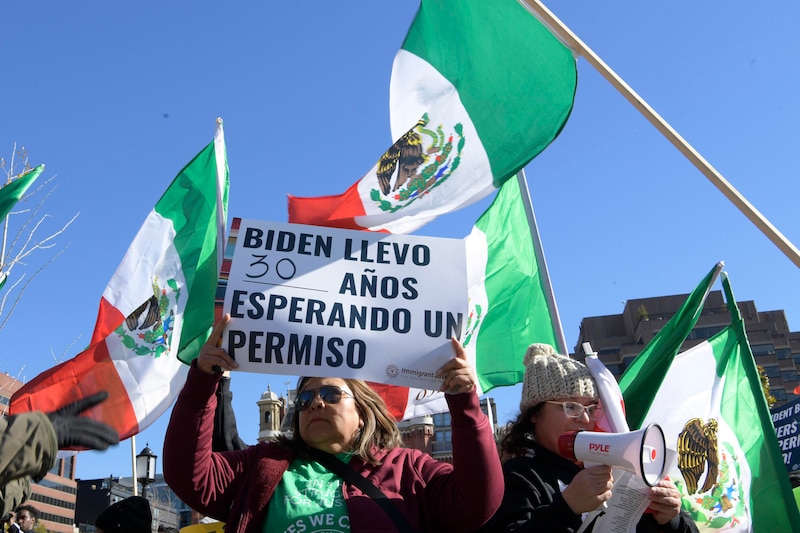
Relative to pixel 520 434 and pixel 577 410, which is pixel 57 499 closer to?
pixel 520 434

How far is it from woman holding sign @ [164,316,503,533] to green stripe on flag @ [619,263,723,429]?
237cm

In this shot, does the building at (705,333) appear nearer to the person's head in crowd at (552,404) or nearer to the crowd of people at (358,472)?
the person's head in crowd at (552,404)

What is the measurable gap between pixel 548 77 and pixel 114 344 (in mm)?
4193

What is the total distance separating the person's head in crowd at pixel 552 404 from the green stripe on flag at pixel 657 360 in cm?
166

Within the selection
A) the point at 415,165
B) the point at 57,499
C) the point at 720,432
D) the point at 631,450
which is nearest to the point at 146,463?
the point at 415,165

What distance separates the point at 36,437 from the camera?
2334 mm

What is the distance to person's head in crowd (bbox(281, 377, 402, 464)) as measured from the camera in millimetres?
3141

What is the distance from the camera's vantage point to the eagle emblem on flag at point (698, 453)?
15.6 feet

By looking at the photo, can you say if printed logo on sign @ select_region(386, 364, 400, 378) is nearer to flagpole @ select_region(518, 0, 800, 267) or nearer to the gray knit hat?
the gray knit hat

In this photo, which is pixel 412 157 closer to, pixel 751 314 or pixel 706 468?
pixel 706 468

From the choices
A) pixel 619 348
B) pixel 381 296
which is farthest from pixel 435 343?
pixel 619 348

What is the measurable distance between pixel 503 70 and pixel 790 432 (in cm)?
610

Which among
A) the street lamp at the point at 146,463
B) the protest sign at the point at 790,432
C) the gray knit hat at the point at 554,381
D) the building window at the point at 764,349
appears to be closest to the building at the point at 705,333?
the building window at the point at 764,349

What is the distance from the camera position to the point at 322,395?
127 inches
